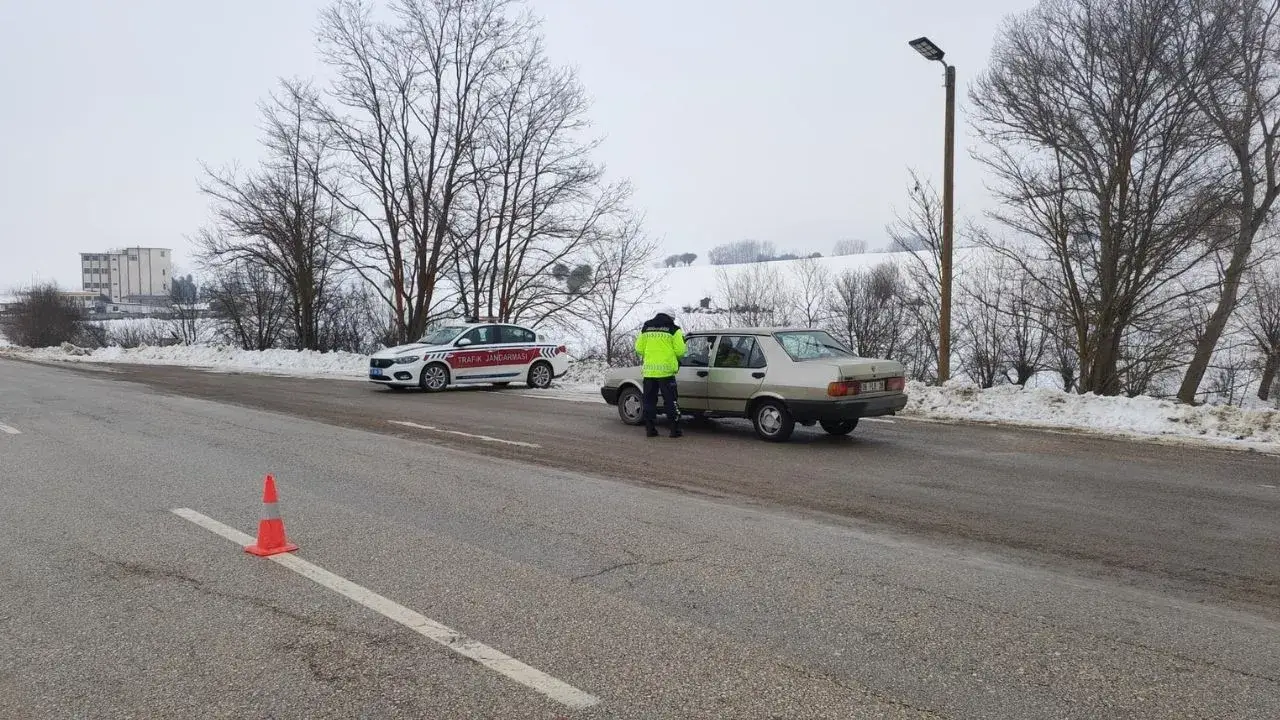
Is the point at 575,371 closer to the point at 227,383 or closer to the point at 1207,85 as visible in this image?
→ the point at 227,383

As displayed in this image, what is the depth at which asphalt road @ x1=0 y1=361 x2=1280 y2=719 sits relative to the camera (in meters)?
3.38

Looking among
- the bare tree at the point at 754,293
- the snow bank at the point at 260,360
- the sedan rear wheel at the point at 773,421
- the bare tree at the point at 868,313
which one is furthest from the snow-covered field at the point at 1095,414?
the bare tree at the point at 868,313

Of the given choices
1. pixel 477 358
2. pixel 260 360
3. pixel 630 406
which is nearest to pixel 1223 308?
pixel 630 406

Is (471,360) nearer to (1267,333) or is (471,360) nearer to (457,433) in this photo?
(457,433)

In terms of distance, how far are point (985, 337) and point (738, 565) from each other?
30.8m

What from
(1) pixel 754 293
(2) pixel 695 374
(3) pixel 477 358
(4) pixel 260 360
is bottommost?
(4) pixel 260 360

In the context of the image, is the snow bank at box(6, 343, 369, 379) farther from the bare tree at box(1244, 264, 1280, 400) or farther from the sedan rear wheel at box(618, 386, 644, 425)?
the bare tree at box(1244, 264, 1280, 400)

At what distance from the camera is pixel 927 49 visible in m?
15.7

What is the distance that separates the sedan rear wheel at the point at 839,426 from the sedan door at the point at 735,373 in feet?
3.81

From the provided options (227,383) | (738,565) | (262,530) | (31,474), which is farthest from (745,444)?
(227,383)

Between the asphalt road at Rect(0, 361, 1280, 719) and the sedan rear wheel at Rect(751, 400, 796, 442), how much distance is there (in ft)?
4.14

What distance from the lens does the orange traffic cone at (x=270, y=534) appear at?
5375 millimetres

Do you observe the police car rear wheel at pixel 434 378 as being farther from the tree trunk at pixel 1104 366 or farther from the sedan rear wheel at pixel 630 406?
the tree trunk at pixel 1104 366

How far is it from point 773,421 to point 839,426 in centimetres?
116
